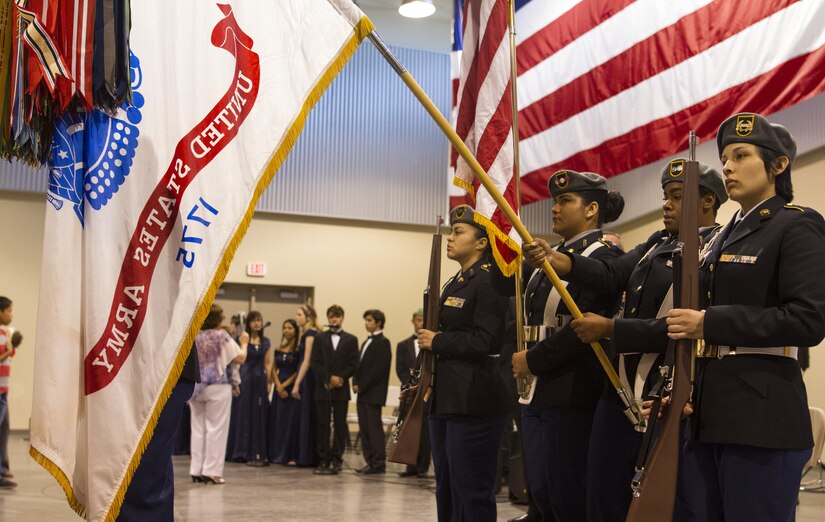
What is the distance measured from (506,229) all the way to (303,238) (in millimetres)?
10153

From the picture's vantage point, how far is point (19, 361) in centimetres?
1216

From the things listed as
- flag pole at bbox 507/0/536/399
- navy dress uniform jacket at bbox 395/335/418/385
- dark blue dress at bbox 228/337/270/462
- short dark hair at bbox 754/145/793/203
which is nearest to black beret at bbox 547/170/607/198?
flag pole at bbox 507/0/536/399

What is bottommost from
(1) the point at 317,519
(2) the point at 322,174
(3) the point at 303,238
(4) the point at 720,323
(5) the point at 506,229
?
(1) the point at 317,519

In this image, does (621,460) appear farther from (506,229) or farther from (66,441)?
(66,441)

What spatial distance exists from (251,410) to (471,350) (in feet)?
21.5

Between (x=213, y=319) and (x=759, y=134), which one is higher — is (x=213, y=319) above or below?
below

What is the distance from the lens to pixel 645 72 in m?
7.38

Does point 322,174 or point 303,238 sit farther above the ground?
point 322,174

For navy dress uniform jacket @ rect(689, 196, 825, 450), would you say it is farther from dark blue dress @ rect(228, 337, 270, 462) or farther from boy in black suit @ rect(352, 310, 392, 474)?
dark blue dress @ rect(228, 337, 270, 462)

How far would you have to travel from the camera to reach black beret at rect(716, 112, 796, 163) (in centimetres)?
235

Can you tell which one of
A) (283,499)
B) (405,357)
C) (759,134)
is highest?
(759,134)

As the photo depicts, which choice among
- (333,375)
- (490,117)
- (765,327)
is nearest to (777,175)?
(765,327)

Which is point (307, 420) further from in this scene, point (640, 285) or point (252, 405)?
point (640, 285)

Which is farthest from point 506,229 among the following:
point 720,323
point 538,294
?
point 720,323
